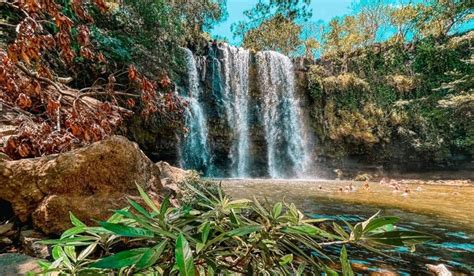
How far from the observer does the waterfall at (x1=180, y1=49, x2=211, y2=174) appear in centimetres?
1518

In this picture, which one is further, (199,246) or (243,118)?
(243,118)

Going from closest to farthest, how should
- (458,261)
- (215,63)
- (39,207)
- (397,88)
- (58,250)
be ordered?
(58,250) → (39,207) → (458,261) → (215,63) → (397,88)

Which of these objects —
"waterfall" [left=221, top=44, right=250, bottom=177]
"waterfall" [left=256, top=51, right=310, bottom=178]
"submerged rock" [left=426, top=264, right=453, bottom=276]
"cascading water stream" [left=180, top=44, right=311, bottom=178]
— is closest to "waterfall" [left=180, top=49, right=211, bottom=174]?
"cascading water stream" [left=180, top=44, right=311, bottom=178]

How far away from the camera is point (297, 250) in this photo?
2.27ft

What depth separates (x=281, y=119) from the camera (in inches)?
720

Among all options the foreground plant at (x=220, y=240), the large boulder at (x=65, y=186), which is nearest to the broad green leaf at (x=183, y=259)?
the foreground plant at (x=220, y=240)

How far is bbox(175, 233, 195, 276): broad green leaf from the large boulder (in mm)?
2189

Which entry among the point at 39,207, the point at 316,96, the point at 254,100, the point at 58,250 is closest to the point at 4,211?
the point at 39,207

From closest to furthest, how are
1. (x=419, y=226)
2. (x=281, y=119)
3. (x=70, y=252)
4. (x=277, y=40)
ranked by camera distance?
(x=70, y=252) → (x=419, y=226) → (x=281, y=119) → (x=277, y=40)

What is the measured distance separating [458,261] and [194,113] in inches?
523

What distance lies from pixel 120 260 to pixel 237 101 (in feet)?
56.0

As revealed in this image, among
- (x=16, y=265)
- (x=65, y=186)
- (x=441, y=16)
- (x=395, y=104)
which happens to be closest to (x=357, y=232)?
(x=16, y=265)

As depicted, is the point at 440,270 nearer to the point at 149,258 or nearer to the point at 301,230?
the point at 301,230

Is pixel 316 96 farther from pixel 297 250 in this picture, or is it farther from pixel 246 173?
pixel 297 250
